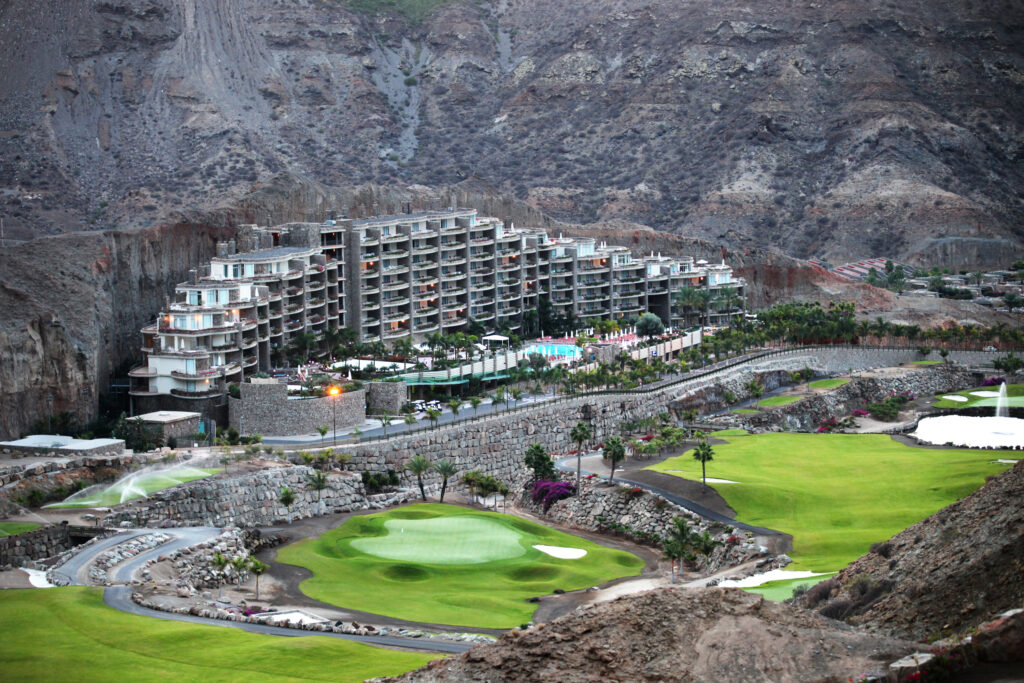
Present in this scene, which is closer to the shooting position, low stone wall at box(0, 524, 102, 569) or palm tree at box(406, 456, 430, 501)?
low stone wall at box(0, 524, 102, 569)

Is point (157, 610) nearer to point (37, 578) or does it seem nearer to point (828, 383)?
point (37, 578)

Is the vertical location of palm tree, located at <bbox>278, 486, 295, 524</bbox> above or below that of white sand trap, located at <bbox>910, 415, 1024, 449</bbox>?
below

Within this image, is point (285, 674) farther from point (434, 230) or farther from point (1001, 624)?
point (434, 230)

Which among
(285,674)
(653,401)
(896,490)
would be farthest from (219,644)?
(653,401)

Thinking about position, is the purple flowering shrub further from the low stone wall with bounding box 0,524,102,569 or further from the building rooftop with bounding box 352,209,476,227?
the building rooftop with bounding box 352,209,476,227

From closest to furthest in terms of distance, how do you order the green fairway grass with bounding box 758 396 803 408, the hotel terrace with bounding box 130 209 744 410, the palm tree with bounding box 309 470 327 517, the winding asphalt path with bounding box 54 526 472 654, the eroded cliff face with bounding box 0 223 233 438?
the winding asphalt path with bounding box 54 526 472 654 < the palm tree with bounding box 309 470 327 517 < the eroded cliff face with bounding box 0 223 233 438 < the hotel terrace with bounding box 130 209 744 410 < the green fairway grass with bounding box 758 396 803 408

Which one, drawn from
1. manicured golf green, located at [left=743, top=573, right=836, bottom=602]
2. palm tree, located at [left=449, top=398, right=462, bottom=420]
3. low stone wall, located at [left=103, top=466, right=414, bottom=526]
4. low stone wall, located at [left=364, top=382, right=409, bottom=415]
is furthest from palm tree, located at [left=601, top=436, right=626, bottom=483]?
manicured golf green, located at [left=743, top=573, right=836, bottom=602]
